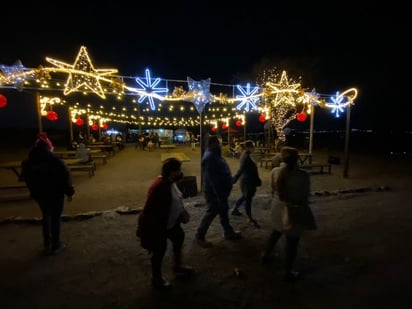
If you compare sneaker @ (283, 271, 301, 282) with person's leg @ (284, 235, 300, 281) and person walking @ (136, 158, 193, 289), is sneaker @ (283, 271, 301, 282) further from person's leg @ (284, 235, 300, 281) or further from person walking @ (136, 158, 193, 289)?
person walking @ (136, 158, 193, 289)

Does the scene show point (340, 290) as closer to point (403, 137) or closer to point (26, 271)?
point (26, 271)

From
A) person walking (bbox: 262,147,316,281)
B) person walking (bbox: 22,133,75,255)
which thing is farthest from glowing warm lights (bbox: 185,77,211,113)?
person walking (bbox: 262,147,316,281)

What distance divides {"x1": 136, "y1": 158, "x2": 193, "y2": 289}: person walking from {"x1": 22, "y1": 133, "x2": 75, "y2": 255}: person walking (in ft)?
5.18

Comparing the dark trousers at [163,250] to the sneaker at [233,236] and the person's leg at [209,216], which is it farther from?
the sneaker at [233,236]

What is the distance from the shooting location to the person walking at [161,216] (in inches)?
99.2

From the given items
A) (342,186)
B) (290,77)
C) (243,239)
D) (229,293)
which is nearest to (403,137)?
(290,77)

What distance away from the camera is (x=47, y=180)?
336 centimetres

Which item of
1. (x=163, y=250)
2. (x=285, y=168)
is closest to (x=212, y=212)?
(x=163, y=250)

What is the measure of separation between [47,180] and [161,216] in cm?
190

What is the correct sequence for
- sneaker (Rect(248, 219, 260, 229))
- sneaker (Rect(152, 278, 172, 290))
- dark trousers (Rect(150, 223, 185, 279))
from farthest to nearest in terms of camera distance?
sneaker (Rect(248, 219, 260, 229)), sneaker (Rect(152, 278, 172, 290)), dark trousers (Rect(150, 223, 185, 279))

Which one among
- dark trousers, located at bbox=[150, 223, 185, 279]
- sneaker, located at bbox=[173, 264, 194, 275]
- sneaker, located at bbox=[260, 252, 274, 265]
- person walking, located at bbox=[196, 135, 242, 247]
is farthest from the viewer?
person walking, located at bbox=[196, 135, 242, 247]

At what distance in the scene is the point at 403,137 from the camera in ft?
67.2

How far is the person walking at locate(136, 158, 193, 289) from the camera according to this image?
2520mm

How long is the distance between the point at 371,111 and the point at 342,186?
3072 centimetres
